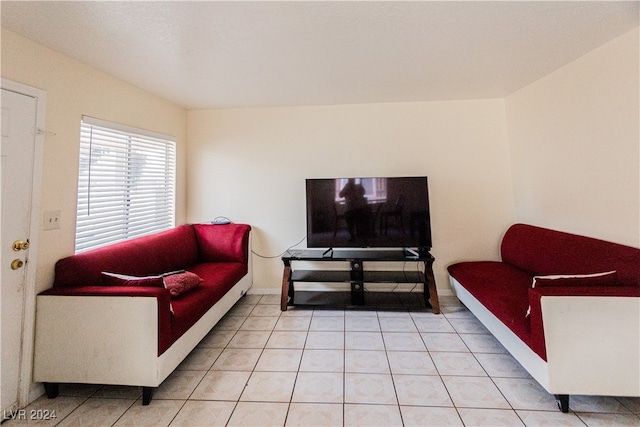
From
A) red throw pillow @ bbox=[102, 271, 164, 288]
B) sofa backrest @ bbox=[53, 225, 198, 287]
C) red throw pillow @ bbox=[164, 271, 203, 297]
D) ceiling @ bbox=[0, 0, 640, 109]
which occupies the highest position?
ceiling @ bbox=[0, 0, 640, 109]

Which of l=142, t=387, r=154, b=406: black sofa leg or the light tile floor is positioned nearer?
the light tile floor

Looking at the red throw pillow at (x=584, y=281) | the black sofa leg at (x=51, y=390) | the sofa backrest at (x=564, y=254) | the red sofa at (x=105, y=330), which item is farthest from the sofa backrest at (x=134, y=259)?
the sofa backrest at (x=564, y=254)

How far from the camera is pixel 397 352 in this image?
207 centimetres

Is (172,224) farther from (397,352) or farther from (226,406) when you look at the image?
(397,352)

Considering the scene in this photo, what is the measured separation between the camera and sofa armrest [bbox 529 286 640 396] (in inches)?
55.6

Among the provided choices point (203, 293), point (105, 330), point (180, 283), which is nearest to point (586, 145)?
point (203, 293)

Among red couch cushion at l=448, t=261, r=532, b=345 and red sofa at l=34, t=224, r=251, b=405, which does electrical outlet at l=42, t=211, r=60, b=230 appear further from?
red couch cushion at l=448, t=261, r=532, b=345

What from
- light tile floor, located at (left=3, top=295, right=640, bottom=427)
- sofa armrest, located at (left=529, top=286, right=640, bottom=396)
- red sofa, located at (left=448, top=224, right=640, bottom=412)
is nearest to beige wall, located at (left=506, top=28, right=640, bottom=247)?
red sofa, located at (left=448, top=224, right=640, bottom=412)

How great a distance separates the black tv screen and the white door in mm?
2177

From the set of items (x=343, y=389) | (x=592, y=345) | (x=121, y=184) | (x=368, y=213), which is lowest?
(x=343, y=389)

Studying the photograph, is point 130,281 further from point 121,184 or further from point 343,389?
point 343,389

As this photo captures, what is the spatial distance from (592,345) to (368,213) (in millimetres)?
1885

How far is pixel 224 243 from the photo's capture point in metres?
3.03

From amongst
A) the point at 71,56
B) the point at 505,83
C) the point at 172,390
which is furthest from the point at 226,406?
the point at 505,83
